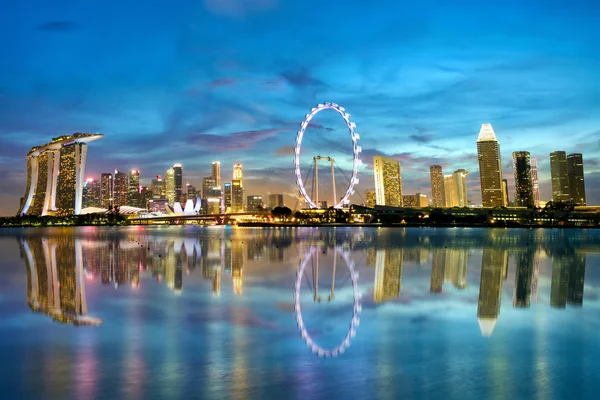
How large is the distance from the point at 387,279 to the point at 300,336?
33.5 ft

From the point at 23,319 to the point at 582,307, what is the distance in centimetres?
1510

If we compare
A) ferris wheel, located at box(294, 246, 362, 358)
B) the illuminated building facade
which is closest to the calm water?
ferris wheel, located at box(294, 246, 362, 358)

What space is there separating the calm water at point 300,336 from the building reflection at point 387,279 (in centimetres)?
12

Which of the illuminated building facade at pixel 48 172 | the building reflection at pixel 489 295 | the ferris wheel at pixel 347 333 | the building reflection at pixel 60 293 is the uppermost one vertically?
the illuminated building facade at pixel 48 172

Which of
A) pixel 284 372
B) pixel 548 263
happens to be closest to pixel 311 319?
pixel 284 372

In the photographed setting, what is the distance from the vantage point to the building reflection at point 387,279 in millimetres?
16391

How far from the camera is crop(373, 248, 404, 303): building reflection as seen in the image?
1639 centimetres

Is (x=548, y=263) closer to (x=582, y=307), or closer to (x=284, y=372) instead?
(x=582, y=307)

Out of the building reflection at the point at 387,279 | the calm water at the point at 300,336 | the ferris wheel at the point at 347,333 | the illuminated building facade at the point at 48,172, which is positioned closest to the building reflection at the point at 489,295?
the calm water at the point at 300,336

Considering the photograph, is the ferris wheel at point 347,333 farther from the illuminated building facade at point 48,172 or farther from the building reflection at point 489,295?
the illuminated building facade at point 48,172

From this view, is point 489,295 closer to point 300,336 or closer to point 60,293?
point 300,336

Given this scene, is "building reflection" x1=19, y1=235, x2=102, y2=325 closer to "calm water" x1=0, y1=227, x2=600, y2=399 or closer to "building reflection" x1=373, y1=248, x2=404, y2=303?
"calm water" x1=0, y1=227, x2=600, y2=399

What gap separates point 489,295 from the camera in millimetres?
16453

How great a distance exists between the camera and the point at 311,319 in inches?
499
